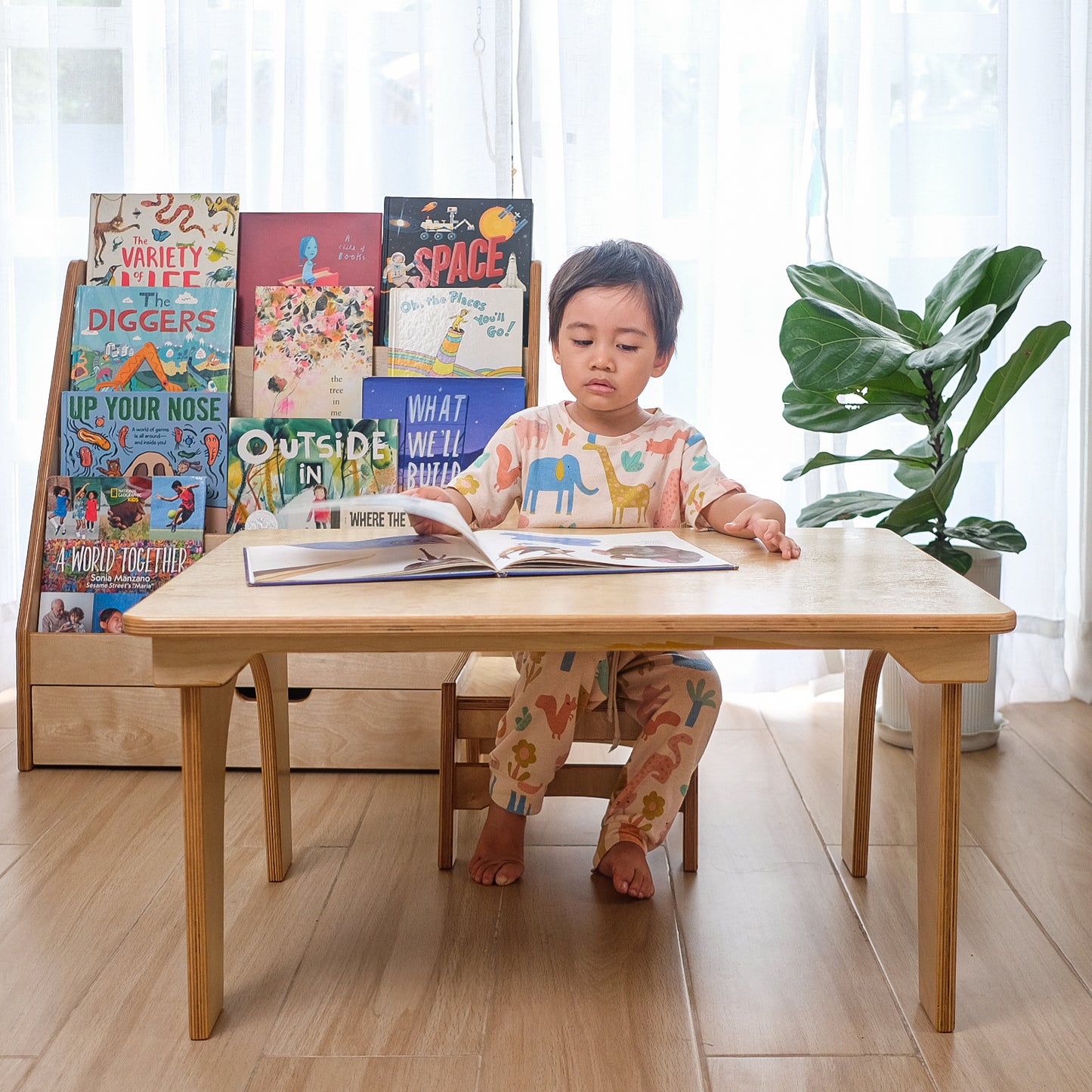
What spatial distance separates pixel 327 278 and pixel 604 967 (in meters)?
1.36

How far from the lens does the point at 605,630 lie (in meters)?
1.05

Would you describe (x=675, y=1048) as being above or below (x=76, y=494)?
below

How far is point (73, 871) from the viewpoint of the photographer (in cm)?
166

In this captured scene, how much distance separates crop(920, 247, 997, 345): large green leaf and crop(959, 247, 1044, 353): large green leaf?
2cm

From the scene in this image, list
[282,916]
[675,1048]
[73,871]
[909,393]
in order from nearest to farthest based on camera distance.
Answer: [675,1048] → [282,916] → [73,871] → [909,393]

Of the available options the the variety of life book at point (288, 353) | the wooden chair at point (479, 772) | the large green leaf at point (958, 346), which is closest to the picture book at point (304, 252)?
the the variety of life book at point (288, 353)

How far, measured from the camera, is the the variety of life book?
2086 millimetres

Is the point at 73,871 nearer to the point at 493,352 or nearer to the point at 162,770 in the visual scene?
the point at 162,770

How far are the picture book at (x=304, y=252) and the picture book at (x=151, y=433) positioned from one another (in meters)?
0.18

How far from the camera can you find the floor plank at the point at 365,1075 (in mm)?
1156

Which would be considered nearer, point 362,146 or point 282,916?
point 282,916

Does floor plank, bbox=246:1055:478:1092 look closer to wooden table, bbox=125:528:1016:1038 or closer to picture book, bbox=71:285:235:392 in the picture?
wooden table, bbox=125:528:1016:1038

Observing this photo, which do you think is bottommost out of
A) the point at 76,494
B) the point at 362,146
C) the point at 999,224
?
the point at 76,494

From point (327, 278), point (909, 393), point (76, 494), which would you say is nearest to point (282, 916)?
point (76, 494)
